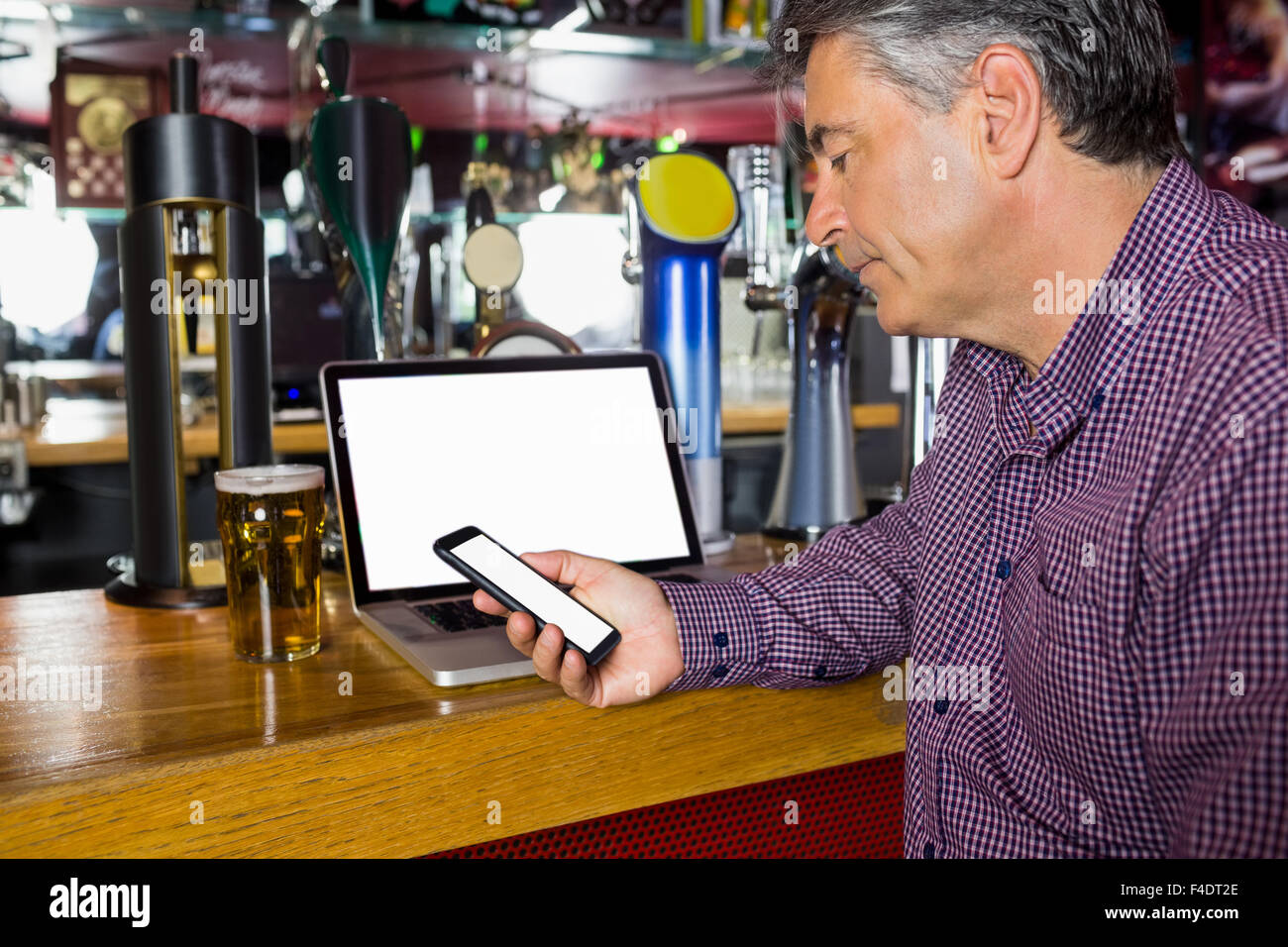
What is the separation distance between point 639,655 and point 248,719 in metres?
0.28

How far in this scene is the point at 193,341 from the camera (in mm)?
1088

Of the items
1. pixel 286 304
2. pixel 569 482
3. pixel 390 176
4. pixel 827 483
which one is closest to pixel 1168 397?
pixel 569 482

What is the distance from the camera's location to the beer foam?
0.86m

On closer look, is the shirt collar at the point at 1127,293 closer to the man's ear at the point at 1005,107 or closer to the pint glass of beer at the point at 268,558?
the man's ear at the point at 1005,107

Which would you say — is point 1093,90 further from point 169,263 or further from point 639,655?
point 169,263

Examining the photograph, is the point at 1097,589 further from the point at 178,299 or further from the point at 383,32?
the point at 383,32

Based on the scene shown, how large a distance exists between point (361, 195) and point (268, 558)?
47 cm

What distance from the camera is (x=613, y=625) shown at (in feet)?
2.79

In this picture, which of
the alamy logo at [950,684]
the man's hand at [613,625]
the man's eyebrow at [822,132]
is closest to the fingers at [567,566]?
the man's hand at [613,625]

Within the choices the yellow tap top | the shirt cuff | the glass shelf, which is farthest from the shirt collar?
the glass shelf

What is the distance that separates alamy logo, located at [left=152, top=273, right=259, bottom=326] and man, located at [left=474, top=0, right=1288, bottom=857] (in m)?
0.41

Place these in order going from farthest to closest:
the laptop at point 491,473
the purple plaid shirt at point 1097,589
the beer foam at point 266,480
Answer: the laptop at point 491,473, the beer foam at point 266,480, the purple plaid shirt at point 1097,589
